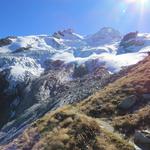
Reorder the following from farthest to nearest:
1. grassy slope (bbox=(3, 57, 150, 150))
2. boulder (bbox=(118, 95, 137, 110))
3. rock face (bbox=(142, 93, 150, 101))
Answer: rock face (bbox=(142, 93, 150, 101)), boulder (bbox=(118, 95, 137, 110)), grassy slope (bbox=(3, 57, 150, 150))

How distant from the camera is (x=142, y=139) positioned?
2272cm

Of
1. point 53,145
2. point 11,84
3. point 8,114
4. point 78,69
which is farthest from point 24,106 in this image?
point 53,145

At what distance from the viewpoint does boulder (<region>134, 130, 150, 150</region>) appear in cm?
2223

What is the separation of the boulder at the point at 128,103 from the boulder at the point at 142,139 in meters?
7.24

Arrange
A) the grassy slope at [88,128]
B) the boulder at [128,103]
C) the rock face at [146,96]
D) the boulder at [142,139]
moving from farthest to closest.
Answer: the rock face at [146,96] → the boulder at [128,103] → the grassy slope at [88,128] → the boulder at [142,139]

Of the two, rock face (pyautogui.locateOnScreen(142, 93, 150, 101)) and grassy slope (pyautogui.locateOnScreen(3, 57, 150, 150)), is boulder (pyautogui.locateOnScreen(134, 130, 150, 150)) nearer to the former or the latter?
grassy slope (pyautogui.locateOnScreen(3, 57, 150, 150))

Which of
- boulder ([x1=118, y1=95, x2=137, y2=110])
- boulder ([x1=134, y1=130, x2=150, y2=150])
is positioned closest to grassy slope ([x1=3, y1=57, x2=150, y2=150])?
boulder ([x1=118, y1=95, x2=137, y2=110])

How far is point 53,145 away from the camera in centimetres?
2241

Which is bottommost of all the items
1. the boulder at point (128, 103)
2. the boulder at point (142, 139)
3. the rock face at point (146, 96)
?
the boulder at point (142, 139)

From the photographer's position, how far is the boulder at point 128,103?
3054cm

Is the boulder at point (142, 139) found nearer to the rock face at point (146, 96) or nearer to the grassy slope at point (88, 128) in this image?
the grassy slope at point (88, 128)

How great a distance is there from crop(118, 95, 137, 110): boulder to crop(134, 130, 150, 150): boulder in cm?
724

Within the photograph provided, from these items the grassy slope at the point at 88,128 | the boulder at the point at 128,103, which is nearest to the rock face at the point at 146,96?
the grassy slope at the point at 88,128

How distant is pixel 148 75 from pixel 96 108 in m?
9.21
